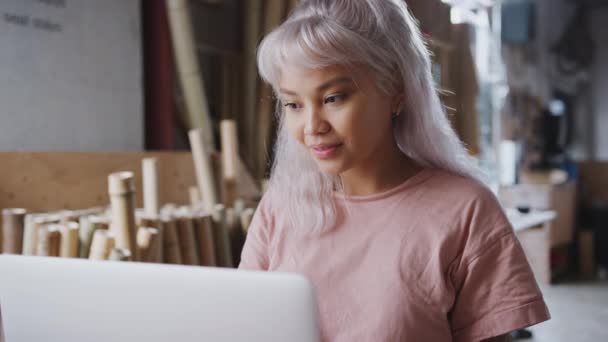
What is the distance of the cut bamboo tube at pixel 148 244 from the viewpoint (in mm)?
2055

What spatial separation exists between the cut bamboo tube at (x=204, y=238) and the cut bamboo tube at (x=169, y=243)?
5.6 inches

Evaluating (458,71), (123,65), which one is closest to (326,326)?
(123,65)

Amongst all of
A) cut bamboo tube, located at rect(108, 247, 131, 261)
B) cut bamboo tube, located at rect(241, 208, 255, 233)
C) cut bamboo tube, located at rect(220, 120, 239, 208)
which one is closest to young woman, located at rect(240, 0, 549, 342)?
cut bamboo tube, located at rect(108, 247, 131, 261)

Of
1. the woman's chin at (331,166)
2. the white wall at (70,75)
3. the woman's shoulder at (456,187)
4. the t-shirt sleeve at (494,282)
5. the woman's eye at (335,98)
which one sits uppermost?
the white wall at (70,75)

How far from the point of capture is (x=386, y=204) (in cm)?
123

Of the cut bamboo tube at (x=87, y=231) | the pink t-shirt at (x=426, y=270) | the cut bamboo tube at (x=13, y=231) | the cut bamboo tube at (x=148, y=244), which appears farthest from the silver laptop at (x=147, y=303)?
the cut bamboo tube at (x=13, y=231)

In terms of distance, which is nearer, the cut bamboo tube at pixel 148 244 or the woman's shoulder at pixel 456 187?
the woman's shoulder at pixel 456 187

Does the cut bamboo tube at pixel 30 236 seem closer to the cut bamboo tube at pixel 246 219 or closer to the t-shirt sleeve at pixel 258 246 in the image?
the cut bamboo tube at pixel 246 219

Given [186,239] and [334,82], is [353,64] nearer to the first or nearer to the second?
[334,82]

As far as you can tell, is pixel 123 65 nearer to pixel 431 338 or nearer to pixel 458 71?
pixel 431 338

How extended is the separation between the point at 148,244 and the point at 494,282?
1262 mm

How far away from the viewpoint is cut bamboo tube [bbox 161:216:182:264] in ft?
7.41

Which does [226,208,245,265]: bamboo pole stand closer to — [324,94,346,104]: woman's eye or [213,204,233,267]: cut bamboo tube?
[213,204,233,267]: cut bamboo tube

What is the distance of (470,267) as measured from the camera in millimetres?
1111
